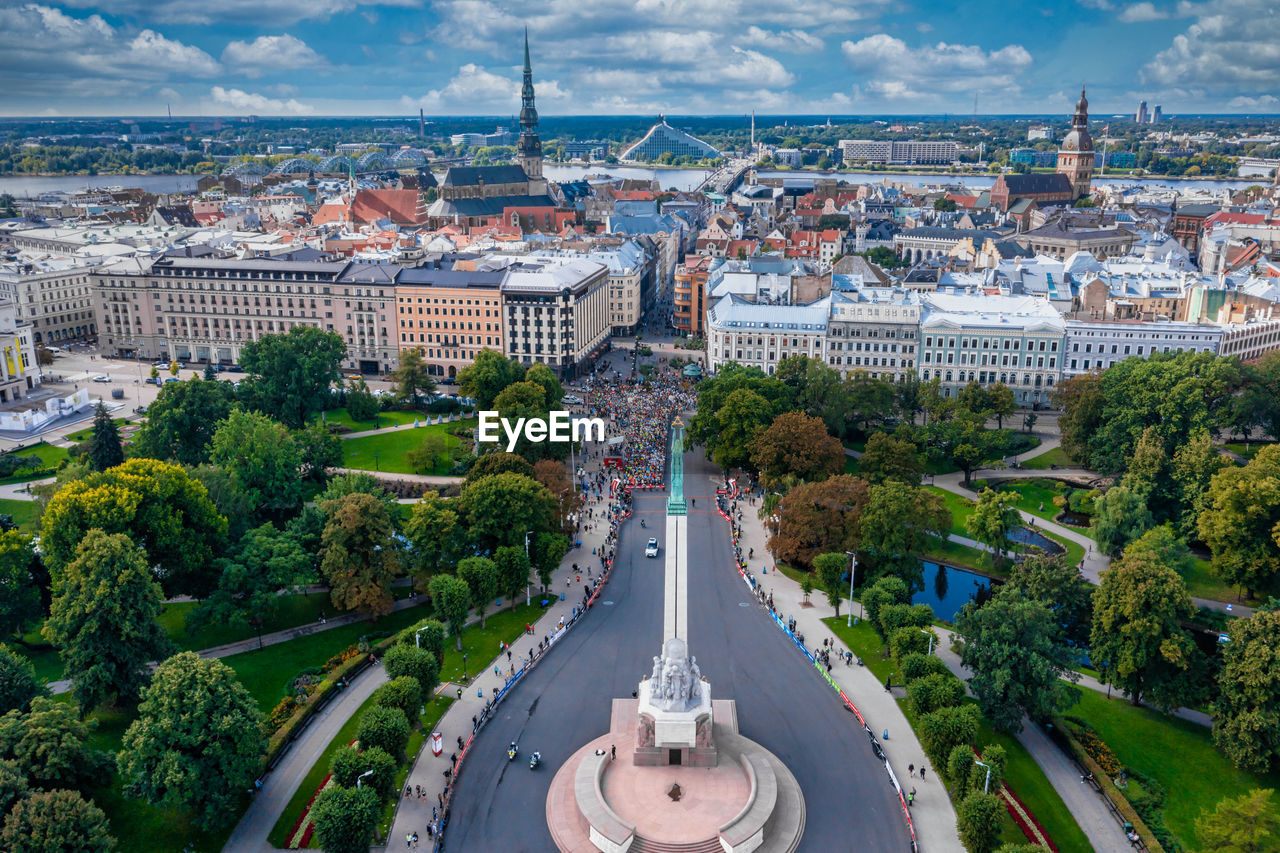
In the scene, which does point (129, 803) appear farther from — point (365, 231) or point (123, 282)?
point (365, 231)

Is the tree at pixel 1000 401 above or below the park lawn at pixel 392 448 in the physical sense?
above

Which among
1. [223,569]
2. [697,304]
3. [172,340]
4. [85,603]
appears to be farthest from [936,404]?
[172,340]

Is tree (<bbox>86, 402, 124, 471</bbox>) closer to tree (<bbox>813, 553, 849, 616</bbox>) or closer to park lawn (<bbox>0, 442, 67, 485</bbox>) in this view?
park lawn (<bbox>0, 442, 67, 485</bbox>)

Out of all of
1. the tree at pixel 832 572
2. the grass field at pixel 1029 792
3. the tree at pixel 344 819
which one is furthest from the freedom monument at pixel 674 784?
the tree at pixel 832 572

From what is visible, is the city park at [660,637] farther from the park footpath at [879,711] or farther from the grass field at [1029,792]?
the park footpath at [879,711]

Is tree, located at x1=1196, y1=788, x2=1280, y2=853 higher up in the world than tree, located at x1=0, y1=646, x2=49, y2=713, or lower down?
lower down

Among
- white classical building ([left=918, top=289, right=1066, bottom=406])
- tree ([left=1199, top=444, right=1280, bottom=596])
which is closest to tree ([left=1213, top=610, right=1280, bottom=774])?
tree ([left=1199, top=444, right=1280, bottom=596])

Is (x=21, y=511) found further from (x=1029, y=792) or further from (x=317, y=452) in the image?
(x=1029, y=792)
